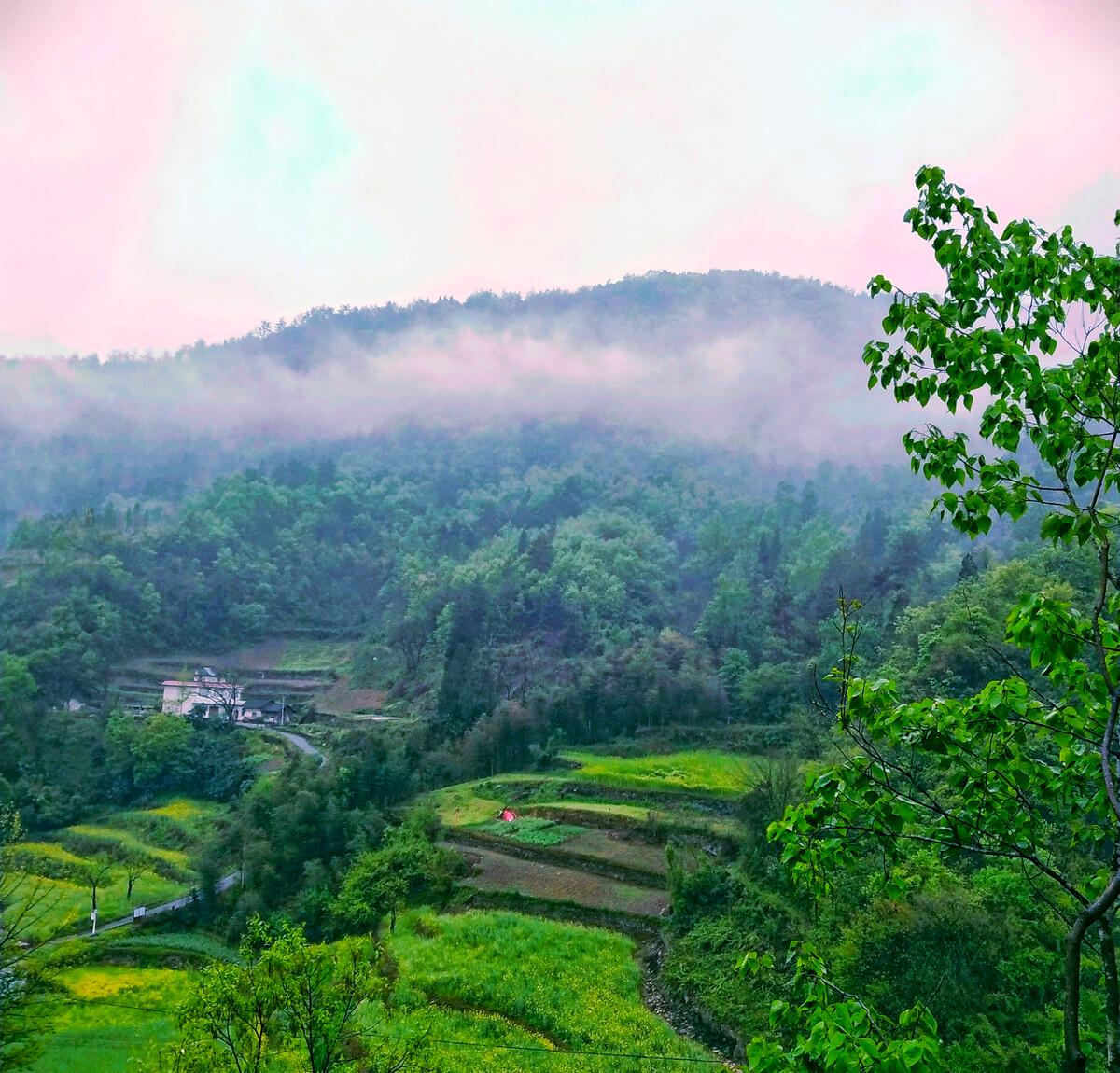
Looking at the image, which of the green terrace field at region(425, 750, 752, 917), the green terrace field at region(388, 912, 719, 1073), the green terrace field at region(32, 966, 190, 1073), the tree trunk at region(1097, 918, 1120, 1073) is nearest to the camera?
the tree trunk at region(1097, 918, 1120, 1073)

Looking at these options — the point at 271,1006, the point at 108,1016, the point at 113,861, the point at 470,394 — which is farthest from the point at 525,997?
the point at 470,394

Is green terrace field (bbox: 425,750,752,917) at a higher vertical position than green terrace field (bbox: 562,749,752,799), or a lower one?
lower

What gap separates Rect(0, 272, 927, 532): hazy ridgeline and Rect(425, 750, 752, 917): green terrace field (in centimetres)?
8036

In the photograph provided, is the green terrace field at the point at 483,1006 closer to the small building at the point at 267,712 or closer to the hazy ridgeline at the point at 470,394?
the small building at the point at 267,712

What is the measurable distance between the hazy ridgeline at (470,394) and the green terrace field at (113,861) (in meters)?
78.5

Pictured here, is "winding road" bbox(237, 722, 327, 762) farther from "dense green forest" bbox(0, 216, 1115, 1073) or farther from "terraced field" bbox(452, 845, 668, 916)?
"terraced field" bbox(452, 845, 668, 916)

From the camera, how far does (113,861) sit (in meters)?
34.0

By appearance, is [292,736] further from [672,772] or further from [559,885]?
[559,885]

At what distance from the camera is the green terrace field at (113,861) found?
28.5 meters

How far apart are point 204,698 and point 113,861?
18926 mm

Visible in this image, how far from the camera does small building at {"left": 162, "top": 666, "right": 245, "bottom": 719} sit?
50625 mm

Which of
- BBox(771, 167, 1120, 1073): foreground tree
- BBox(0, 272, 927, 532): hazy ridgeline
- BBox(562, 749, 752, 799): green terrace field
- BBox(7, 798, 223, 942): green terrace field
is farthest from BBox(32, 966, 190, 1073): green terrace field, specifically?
BBox(0, 272, 927, 532): hazy ridgeline

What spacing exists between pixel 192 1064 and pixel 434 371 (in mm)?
147844

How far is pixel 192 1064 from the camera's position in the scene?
35.0ft
